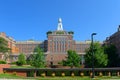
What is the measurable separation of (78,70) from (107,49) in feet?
134

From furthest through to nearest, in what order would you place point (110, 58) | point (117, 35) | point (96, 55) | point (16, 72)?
point (117, 35), point (110, 58), point (96, 55), point (16, 72)

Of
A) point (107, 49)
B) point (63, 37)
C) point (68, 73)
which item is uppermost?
point (63, 37)

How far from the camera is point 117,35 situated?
462ft

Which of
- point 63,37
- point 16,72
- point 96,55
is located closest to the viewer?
point 16,72

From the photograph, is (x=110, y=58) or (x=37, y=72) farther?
(x=110, y=58)

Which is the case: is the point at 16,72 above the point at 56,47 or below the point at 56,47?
below

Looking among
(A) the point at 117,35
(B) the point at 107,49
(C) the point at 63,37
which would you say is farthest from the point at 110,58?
(C) the point at 63,37

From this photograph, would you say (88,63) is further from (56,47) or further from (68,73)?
(56,47)

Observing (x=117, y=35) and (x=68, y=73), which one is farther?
(x=117, y=35)

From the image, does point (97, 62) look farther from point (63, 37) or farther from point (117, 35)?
point (63, 37)

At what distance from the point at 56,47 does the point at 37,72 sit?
392 ft

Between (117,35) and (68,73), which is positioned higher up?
(117,35)

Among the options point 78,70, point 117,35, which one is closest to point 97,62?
point 78,70

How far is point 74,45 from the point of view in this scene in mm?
193625
